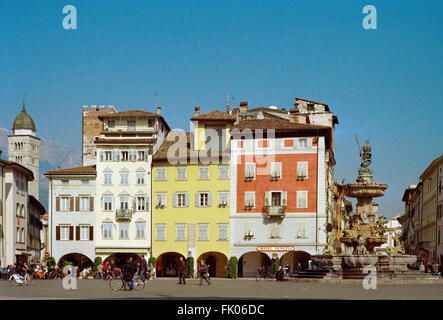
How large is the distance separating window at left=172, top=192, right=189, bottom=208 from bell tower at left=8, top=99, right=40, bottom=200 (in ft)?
245

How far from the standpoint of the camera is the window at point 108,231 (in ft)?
220

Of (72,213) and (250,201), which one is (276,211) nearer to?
(250,201)

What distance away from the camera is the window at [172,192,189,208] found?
6688 cm

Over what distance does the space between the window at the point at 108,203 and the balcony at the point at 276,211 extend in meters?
13.5

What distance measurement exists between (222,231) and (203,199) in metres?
3.17

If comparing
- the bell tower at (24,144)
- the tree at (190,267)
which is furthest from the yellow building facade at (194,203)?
the bell tower at (24,144)

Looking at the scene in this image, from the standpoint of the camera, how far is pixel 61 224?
6762cm

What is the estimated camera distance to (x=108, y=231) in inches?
2643

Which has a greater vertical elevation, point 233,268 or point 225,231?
point 225,231

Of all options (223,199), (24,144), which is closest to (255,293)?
(223,199)

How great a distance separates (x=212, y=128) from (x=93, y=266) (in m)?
15.6
